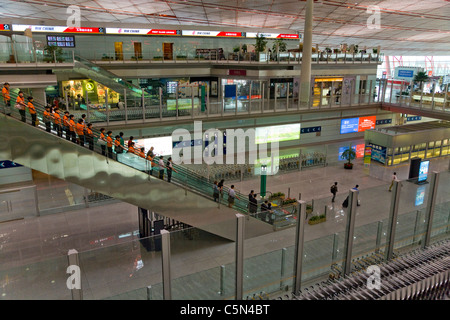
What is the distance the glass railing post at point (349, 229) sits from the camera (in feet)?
25.7

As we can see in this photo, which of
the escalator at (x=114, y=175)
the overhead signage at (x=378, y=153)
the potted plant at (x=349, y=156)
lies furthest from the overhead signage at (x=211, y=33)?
the escalator at (x=114, y=175)

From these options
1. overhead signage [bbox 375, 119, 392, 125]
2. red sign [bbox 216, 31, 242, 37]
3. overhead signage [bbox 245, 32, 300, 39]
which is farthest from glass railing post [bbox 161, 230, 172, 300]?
overhead signage [bbox 245, 32, 300, 39]

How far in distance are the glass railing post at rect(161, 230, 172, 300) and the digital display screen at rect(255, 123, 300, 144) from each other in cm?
1949

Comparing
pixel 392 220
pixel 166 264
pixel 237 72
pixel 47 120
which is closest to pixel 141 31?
pixel 237 72

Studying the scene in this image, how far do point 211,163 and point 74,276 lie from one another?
17175mm

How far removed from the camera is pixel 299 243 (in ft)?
24.6

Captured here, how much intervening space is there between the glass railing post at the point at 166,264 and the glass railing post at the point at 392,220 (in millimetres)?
5522

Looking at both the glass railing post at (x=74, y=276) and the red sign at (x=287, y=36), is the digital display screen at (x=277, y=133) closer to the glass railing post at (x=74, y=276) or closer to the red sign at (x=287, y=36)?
the red sign at (x=287, y=36)

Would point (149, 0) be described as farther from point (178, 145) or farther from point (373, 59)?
point (373, 59)

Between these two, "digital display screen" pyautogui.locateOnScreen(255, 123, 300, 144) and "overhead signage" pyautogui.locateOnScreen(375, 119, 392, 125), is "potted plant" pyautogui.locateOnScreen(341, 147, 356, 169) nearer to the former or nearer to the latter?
"digital display screen" pyautogui.locateOnScreen(255, 123, 300, 144)

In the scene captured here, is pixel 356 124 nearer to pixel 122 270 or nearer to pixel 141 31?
pixel 141 31

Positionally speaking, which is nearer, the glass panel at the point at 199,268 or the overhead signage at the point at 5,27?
the glass panel at the point at 199,268

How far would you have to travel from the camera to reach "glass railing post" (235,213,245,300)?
Result: 666 cm

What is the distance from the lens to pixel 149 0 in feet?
99.5
